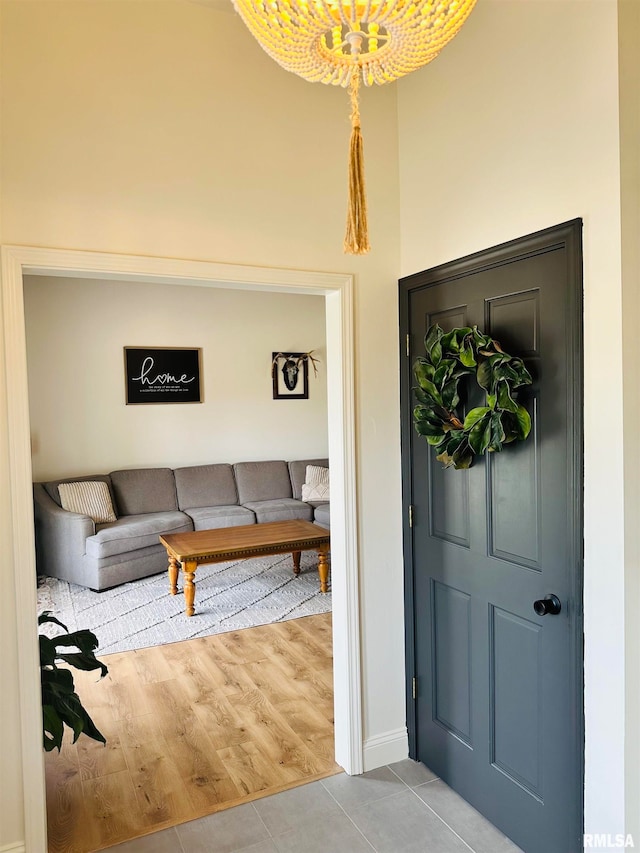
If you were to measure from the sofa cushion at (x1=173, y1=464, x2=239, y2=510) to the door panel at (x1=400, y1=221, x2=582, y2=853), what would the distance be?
3.92 m

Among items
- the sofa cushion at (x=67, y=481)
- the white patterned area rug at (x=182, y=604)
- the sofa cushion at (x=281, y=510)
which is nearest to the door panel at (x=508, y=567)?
the white patterned area rug at (x=182, y=604)

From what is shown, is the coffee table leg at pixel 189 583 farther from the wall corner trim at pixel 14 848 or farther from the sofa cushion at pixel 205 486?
the wall corner trim at pixel 14 848

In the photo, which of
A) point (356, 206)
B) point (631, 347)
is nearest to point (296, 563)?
point (631, 347)

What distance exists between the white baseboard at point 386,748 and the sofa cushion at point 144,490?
388 centimetres

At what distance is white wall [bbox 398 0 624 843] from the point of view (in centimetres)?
168

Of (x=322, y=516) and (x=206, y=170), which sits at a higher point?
(x=206, y=170)

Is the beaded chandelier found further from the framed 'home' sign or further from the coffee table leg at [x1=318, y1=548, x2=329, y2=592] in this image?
the framed 'home' sign

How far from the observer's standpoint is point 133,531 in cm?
527

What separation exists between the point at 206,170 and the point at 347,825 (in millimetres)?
2489

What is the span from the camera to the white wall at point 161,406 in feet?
19.0

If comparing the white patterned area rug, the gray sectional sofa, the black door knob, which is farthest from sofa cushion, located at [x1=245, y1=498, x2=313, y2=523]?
the black door knob

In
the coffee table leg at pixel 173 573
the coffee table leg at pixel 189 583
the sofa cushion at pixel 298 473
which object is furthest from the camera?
the sofa cushion at pixel 298 473

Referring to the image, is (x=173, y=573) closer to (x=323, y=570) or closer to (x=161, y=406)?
(x=323, y=570)

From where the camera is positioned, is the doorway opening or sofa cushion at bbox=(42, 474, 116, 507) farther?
sofa cushion at bbox=(42, 474, 116, 507)
